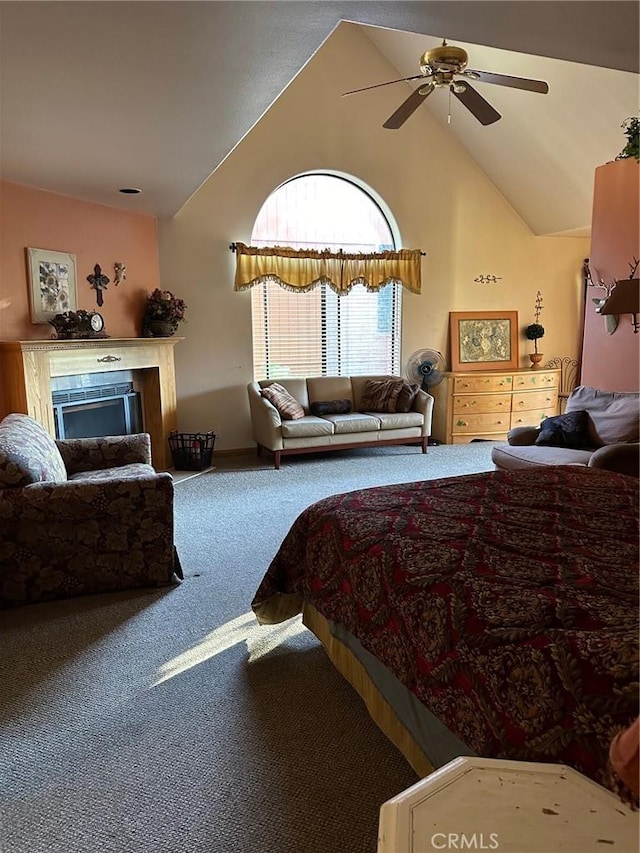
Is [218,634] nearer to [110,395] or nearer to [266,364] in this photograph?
[110,395]

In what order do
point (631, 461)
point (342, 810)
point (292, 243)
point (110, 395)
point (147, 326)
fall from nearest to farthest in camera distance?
point (342, 810) → point (631, 461) → point (110, 395) → point (147, 326) → point (292, 243)

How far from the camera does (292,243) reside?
6629 mm

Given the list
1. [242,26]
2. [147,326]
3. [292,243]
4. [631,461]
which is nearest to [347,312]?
[292,243]

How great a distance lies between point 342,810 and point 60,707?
1168 mm

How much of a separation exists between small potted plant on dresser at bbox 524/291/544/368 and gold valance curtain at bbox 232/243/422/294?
168cm

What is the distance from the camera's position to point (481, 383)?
22.5ft

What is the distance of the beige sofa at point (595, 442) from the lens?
3770mm

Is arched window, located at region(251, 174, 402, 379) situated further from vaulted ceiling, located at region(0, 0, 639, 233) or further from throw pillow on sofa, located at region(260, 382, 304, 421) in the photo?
vaulted ceiling, located at region(0, 0, 639, 233)

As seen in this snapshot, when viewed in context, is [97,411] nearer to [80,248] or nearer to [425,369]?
[80,248]

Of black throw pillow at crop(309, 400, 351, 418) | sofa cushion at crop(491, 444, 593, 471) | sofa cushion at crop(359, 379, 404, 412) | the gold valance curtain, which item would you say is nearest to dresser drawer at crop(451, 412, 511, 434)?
sofa cushion at crop(359, 379, 404, 412)

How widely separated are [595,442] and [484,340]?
3228 millimetres

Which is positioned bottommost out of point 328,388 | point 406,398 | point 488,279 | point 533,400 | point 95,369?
point 533,400

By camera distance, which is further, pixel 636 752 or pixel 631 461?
pixel 631 461

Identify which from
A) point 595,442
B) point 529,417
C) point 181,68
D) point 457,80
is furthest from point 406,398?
point 181,68
